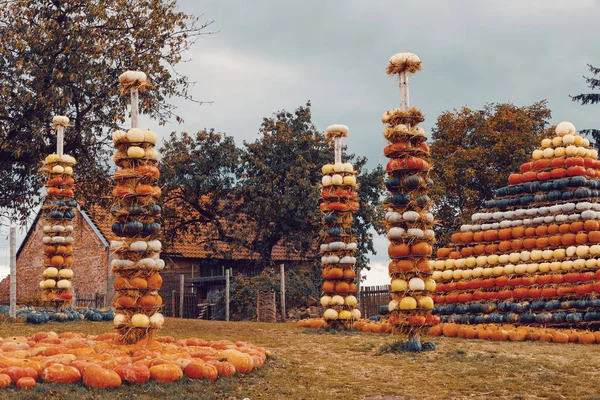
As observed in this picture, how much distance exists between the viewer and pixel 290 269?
31.1 meters

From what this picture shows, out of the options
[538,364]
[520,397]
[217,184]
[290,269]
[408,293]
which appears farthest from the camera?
[217,184]

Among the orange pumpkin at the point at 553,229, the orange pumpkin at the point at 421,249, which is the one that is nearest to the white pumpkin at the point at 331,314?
the orange pumpkin at the point at 421,249

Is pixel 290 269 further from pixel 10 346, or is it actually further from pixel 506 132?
pixel 10 346

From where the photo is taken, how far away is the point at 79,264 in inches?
1348

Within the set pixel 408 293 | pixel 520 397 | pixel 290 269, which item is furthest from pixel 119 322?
pixel 290 269

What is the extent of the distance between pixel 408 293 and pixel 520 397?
167 inches

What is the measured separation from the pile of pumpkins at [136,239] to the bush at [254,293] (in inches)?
599

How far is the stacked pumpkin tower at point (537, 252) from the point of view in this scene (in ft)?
61.1

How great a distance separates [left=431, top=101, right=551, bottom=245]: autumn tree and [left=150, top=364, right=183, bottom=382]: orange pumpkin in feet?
81.3

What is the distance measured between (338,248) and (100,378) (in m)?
9.54

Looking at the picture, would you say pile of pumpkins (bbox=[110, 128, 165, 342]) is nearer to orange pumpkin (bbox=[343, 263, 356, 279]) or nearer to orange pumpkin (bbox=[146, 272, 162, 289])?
orange pumpkin (bbox=[146, 272, 162, 289])

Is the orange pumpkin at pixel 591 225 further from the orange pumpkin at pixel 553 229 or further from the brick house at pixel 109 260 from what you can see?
the brick house at pixel 109 260

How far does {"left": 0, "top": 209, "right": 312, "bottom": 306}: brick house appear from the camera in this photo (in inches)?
1292

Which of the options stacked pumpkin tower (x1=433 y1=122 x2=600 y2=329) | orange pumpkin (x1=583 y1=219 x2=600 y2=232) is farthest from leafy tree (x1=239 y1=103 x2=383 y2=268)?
orange pumpkin (x1=583 y1=219 x2=600 y2=232)
